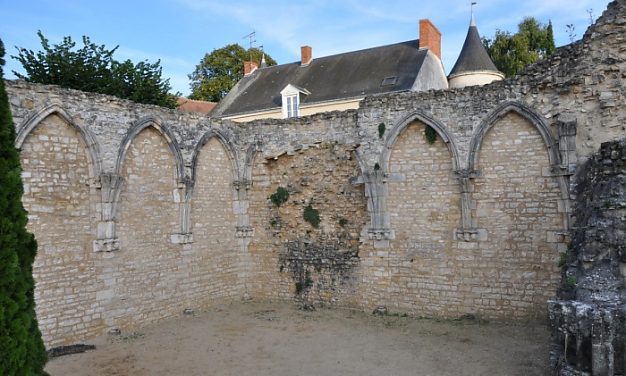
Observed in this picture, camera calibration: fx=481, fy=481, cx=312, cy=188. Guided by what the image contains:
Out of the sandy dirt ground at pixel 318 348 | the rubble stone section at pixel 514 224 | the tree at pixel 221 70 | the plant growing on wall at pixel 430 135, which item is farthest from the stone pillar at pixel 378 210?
the tree at pixel 221 70

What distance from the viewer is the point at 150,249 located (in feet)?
31.4

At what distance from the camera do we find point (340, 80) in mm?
21500

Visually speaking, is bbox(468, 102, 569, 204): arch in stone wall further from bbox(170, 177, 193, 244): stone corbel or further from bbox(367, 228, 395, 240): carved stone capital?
bbox(170, 177, 193, 244): stone corbel

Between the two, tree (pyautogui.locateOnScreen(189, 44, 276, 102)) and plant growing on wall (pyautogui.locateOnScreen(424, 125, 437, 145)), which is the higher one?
tree (pyautogui.locateOnScreen(189, 44, 276, 102))

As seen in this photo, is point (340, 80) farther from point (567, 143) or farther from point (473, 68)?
point (567, 143)

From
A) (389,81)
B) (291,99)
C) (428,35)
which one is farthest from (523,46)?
(291,99)

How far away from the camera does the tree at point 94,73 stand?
13.0m

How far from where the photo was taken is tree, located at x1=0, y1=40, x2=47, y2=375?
12.9ft

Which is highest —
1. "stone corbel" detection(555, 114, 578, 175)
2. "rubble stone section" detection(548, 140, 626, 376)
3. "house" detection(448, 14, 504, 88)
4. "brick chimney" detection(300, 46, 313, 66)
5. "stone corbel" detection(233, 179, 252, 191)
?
"brick chimney" detection(300, 46, 313, 66)

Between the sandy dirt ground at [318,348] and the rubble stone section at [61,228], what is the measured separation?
1.93 feet

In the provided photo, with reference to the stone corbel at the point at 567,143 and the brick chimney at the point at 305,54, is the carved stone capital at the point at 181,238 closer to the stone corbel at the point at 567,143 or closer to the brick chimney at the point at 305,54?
the stone corbel at the point at 567,143

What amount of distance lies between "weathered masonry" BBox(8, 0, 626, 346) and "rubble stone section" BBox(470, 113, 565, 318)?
25mm

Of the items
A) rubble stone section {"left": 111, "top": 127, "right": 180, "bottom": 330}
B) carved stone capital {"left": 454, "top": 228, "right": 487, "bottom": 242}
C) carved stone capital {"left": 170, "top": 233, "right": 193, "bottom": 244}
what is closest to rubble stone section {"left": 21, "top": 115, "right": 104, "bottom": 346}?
rubble stone section {"left": 111, "top": 127, "right": 180, "bottom": 330}

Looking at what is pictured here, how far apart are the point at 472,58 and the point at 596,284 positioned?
60.8 feet
